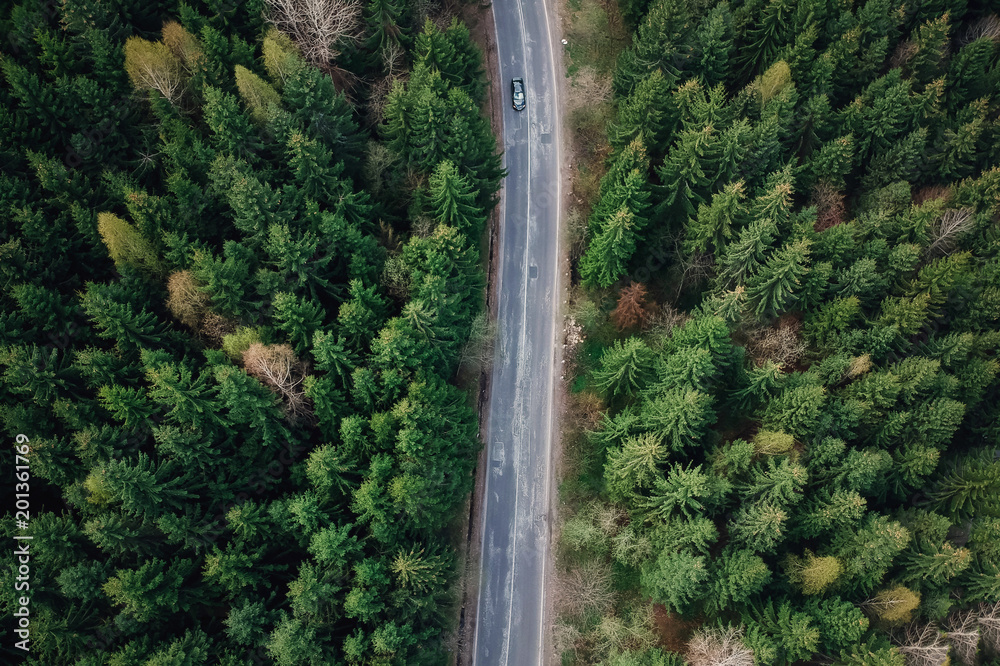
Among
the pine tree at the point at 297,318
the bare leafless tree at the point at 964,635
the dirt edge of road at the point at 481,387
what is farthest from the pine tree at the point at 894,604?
the pine tree at the point at 297,318

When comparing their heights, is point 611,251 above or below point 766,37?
below

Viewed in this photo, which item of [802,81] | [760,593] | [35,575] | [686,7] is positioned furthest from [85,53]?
[760,593]

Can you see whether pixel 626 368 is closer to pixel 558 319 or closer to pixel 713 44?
pixel 558 319

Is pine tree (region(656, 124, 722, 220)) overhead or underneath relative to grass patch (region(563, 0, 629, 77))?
underneath

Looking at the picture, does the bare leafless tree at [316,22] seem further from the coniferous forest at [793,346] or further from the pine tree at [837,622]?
the pine tree at [837,622]

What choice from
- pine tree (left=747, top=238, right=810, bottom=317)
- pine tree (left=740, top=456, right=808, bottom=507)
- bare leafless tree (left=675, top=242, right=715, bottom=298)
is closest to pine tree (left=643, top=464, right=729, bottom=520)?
→ pine tree (left=740, top=456, right=808, bottom=507)

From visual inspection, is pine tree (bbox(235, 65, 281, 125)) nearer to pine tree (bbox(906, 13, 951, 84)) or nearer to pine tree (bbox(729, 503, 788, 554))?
pine tree (bbox(729, 503, 788, 554))

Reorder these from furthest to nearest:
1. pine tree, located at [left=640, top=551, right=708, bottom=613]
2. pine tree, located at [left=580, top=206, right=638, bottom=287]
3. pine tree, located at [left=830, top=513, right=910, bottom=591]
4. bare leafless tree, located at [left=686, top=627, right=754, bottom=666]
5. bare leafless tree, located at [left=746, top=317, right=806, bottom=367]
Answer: pine tree, located at [left=580, top=206, right=638, bottom=287], bare leafless tree, located at [left=746, top=317, right=806, bottom=367], pine tree, located at [left=640, top=551, right=708, bottom=613], bare leafless tree, located at [left=686, top=627, right=754, bottom=666], pine tree, located at [left=830, top=513, right=910, bottom=591]

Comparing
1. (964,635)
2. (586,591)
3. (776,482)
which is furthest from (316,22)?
(964,635)
